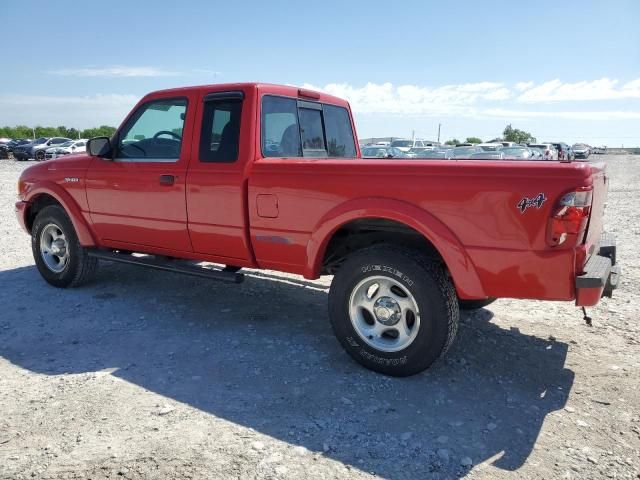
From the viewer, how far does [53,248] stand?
222 inches

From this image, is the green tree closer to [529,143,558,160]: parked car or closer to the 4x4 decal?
[529,143,558,160]: parked car

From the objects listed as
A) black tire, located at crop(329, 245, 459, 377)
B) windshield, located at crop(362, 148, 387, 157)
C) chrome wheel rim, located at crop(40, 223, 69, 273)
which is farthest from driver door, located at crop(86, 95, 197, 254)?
windshield, located at crop(362, 148, 387, 157)

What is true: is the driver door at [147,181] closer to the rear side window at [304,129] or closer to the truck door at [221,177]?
the truck door at [221,177]

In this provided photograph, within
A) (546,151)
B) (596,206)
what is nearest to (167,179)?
(596,206)

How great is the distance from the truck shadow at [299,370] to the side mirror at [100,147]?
4.78ft

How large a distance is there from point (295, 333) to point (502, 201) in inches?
84.6

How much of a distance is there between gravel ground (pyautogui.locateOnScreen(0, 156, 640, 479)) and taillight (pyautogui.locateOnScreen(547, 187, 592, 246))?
1128 mm

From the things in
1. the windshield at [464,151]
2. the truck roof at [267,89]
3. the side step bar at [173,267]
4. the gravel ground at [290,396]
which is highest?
the truck roof at [267,89]

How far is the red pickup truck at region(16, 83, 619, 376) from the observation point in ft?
10.0

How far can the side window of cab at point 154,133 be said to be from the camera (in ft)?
15.2

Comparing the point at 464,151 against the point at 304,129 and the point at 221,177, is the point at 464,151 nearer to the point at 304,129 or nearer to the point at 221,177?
the point at 304,129

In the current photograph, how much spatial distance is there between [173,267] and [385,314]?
2.13 metres

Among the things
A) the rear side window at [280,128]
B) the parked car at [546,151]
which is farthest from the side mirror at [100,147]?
the parked car at [546,151]

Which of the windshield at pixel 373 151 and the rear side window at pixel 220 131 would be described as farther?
the windshield at pixel 373 151
